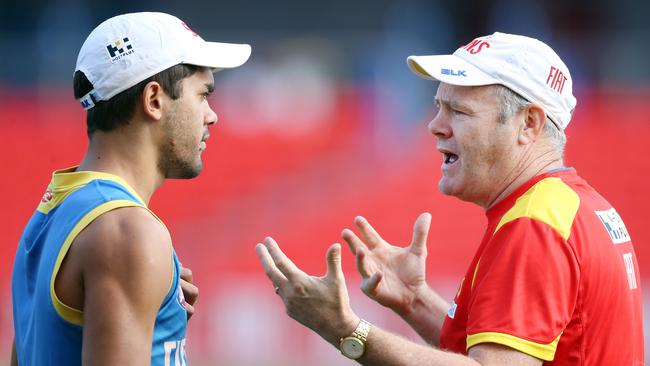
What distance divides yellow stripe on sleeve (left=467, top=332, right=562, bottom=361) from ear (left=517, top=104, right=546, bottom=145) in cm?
89

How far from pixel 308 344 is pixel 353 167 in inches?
114

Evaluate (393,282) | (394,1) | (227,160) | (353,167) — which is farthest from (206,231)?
(393,282)

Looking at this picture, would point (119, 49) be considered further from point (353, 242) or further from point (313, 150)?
point (313, 150)

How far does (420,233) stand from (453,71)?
0.84 meters

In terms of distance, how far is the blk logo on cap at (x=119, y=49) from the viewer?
370cm

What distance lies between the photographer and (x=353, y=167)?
1423cm

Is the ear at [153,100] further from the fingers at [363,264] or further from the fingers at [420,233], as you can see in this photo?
the fingers at [420,233]

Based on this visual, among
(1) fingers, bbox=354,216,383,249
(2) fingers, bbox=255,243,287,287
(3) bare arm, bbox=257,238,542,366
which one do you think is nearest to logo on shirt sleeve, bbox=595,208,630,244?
(3) bare arm, bbox=257,238,542,366

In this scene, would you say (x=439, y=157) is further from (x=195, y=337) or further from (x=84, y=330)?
(x=84, y=330)

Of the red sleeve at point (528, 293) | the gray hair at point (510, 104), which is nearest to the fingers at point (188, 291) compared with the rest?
the red sleeve at point (528, 293)

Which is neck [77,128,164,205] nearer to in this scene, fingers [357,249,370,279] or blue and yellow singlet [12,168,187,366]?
blue and yellow singlet [12,168,187,366]

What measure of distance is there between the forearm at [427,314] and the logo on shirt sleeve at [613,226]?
0.99 m

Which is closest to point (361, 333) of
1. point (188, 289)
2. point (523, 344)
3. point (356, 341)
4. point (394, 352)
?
point (356, 341)

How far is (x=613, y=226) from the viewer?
3986 mm
